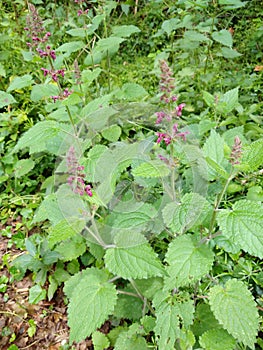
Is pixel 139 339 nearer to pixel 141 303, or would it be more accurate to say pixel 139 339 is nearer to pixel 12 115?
pixel 141 303

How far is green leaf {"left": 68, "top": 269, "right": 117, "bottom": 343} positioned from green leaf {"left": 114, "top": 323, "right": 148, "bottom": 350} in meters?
0.30

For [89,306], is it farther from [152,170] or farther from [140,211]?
[152,170]

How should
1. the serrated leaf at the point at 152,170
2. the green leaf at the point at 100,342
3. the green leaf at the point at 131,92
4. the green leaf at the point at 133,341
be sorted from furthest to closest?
the green leaf at the point at 131,92, the green leaf at the point at 100,342, the green leaf at the point at 133,341, the serrated leaf at the point at 152,170

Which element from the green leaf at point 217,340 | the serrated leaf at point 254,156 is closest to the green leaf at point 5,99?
the serrated leaf at point 254,156

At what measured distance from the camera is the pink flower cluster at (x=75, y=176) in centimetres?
108

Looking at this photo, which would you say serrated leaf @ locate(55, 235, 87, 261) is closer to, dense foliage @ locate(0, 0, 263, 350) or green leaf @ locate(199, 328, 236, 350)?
dense foliage @ locate(0, 0, 263, 350)

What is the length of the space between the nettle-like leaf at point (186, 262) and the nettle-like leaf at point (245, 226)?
0.14 m

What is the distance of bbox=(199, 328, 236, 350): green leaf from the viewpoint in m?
1.38

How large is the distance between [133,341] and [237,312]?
1.73ft

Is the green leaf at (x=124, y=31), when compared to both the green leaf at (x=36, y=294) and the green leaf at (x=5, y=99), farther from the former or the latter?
the green leaf at (x=36, y=294)

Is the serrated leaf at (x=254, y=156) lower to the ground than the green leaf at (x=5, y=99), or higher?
higher

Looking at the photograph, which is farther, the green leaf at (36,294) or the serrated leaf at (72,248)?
the green leaf at (36,294)

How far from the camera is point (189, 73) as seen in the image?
Answer: 2.76 m

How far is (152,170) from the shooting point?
3.81 ft
